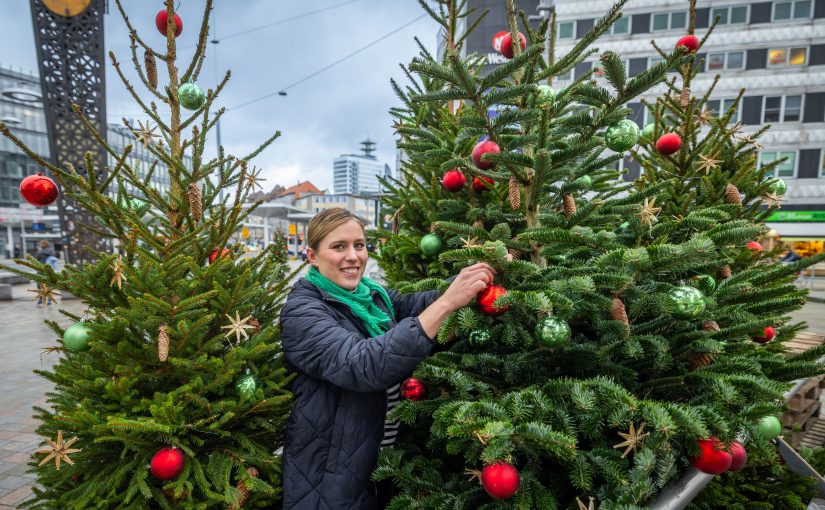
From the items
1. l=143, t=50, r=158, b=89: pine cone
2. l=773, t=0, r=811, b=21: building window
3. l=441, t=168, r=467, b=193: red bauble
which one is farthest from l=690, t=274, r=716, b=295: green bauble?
l=773, t=0, r=811, b=21: building window

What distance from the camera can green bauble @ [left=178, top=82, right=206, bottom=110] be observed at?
7.64 ft

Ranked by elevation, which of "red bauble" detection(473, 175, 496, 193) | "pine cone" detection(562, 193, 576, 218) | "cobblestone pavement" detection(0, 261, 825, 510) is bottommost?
"cobblestone pavement" detection(0, 261, 825, 510)

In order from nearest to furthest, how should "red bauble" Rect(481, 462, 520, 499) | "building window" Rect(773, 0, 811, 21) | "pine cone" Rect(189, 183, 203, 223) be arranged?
"red bauble" Rect(481, 462, 520, 499) → "pine cone" Rect(189, 183, 203, 223) → "building window" Rect(773, 0, 811, 21)

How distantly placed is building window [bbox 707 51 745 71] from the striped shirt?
2993cm

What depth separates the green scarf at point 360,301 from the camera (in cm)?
199

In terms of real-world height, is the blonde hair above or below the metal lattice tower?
below

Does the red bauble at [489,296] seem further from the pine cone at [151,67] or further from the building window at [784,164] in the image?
the building window at [784,164]

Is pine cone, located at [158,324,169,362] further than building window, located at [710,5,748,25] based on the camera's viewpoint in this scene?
No

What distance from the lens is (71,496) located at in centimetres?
177

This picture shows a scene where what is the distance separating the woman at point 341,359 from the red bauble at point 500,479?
43 cm

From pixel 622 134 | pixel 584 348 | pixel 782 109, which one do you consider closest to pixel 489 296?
pixel 584 348

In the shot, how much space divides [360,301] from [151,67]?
5.80ft

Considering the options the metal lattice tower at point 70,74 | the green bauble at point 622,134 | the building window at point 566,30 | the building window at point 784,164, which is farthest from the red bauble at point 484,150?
the building window at point 784,164

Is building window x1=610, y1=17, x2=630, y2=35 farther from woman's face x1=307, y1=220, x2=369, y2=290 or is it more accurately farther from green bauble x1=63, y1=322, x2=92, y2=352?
green bauble x1=63, y1=322, x2=92, y2=352
